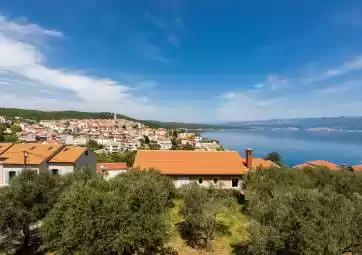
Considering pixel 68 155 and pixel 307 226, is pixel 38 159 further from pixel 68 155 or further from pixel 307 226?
pixel 307 226

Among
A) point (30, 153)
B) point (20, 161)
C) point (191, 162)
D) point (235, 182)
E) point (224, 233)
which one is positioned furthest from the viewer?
point (191, 162)

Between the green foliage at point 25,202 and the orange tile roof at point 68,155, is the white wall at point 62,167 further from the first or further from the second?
the green foliage at point 25,202

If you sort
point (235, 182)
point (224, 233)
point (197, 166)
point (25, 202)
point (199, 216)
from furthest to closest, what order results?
1. point (197, 166)
2. point (235, 182)
3. point (224, 233)
4. point (25, 202)
5. point (199, 216)

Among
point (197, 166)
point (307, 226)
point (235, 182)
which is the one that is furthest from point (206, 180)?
point (307, 226)

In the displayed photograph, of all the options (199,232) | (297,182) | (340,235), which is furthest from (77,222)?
(297,182)

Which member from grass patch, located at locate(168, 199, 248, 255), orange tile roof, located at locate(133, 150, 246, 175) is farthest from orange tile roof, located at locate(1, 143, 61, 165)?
grass patch, located at locate(168, 199, 248, 255)

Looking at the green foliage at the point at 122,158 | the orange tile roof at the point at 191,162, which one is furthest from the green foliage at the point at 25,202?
the green foliage at the point at 122,158
